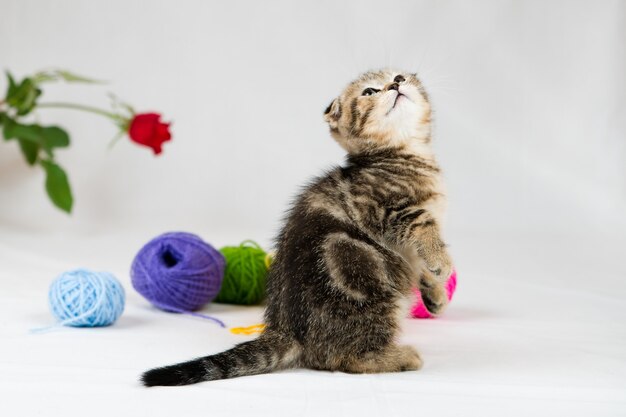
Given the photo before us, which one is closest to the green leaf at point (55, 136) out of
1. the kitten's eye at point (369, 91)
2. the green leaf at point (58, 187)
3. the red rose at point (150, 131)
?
the green leaf at point (58, 187)

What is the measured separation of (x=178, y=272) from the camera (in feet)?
10.6

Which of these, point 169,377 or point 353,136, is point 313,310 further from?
point 353,136

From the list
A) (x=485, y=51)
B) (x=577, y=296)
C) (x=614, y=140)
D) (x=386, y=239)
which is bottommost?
(x=386, y=239)

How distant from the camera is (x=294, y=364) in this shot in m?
2.45

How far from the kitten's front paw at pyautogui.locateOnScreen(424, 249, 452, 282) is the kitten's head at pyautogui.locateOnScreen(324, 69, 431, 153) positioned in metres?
0.44

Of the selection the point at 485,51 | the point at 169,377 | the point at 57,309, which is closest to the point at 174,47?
the point at 485,51

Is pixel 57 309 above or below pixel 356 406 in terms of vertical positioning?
above

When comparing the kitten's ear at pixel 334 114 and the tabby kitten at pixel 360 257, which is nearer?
the tabby kitten at pixel 360 257

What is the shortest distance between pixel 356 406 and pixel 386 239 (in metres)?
0.61

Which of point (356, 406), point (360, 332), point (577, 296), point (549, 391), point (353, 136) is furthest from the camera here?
point (577, 296)

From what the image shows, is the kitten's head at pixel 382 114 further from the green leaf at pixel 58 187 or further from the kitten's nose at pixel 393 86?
the green leaf at pixel 58 187

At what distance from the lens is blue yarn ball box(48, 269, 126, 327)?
2.92 meters

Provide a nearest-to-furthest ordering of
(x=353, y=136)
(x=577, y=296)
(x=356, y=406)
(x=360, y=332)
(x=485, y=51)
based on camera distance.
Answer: (x=356, y=406), (x=360, y=332), (x=353, y=136), (x=577, y=296), (x=485, y=51)

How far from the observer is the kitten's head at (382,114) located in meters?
2.72
